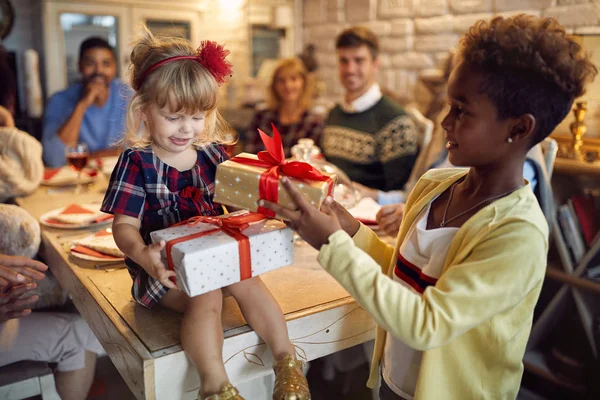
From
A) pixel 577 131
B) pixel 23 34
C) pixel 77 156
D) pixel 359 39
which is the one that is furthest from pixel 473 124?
pixel 23 34

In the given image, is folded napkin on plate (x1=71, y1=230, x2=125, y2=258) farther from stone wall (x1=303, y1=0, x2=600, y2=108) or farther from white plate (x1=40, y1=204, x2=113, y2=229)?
stone wall (x1=303, y1=0, x2=600, y2=108)

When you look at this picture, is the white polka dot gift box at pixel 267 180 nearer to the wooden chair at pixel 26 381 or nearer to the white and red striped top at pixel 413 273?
the white and red striped top at pixel 413 273

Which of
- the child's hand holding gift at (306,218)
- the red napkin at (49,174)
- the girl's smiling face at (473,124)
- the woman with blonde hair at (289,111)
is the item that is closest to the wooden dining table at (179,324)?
the child's hand holding gift at (306,218)

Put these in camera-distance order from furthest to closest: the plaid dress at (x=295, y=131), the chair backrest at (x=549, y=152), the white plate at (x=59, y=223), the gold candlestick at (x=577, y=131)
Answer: the plaid dress at (x=295, y=131) < the gold candlestick at (x=577, y=131) < the chair backrest at (x=549, y=152) < the white plate at (x=59, y=223)

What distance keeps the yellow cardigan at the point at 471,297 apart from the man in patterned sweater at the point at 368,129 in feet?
5.32

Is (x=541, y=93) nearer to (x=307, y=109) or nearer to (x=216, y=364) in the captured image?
(x=216, y=364)

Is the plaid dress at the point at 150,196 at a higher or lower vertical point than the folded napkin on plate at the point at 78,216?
higher

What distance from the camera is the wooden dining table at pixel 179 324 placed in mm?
898

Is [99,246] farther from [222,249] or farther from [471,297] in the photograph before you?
[471,297]

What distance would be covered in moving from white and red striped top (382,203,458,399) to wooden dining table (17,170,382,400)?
116mm

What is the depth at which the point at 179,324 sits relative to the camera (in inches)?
38.5

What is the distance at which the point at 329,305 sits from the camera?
41.9 inches

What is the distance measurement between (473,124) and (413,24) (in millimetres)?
2658

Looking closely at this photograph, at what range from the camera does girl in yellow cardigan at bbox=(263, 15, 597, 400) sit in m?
0.78
